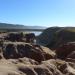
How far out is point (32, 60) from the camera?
2041 centimetres

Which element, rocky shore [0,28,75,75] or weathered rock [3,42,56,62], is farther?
weathered rock [3,42,56,62]

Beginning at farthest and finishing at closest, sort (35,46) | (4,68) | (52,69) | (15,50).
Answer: (35,46) → (15,50) → (52,69) → (4,68)

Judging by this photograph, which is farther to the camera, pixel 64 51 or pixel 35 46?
pixel 64 51

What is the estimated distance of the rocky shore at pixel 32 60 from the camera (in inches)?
595

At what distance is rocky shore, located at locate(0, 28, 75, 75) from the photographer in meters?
15.1

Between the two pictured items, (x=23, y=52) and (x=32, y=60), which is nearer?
(x=32, y=60)

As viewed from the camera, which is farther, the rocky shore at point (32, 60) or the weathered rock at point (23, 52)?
the weathered rock at point (23, 52)

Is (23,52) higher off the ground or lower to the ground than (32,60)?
lower

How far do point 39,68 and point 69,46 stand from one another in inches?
985

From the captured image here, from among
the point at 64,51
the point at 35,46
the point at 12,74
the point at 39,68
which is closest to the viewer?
the point at 12,74

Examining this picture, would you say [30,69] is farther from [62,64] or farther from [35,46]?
[35,46]

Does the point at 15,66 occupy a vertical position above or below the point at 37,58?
above

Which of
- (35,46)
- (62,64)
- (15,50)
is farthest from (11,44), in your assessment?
(62,64)

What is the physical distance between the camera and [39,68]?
1577 cm
